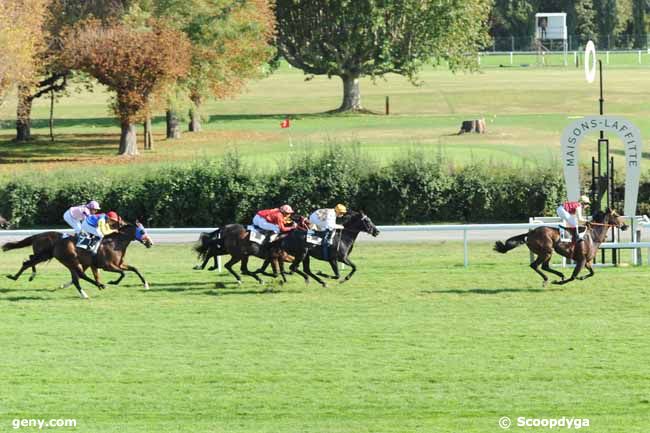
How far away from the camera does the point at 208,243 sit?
60.4 ft

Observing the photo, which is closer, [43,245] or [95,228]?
[95,228]

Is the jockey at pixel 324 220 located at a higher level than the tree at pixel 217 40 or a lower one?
lower

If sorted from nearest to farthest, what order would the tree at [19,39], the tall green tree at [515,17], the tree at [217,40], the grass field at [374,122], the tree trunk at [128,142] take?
1. the tree at [19,39]
2. the grass field at [374,122]
3. the tree trunk at [128,142]
4. the tree at [217,40]
5. the tall green tree at [515,17]

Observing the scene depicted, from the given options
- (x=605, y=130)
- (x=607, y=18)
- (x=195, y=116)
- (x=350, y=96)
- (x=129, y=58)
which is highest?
(x=607, y=18)

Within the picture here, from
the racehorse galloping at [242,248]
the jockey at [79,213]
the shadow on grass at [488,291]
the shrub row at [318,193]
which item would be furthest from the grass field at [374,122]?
the shadow on grass at [488,291]

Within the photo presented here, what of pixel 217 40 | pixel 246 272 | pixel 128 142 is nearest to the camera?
pixel 246 272

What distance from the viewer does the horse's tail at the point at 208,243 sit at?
18.4m

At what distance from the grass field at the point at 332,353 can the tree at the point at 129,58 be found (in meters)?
17.3

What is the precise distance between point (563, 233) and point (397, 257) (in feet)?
14.8

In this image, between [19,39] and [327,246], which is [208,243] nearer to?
[327,246]

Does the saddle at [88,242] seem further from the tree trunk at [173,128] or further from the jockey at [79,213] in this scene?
the tree trunk at [173,128]

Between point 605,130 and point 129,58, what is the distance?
19.2m

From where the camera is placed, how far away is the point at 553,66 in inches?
2968

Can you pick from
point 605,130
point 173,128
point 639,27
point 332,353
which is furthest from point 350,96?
point 639,27
